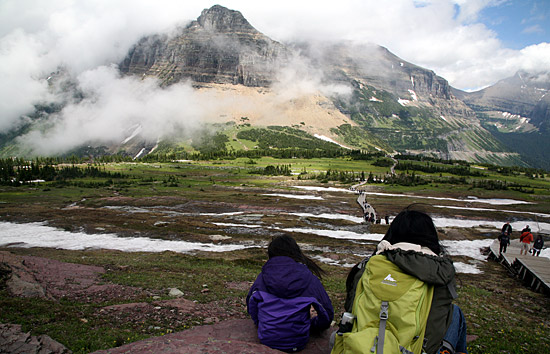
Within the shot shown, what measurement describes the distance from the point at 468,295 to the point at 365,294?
1744 centimetres

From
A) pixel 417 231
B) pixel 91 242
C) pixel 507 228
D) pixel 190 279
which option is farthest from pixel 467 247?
pixel 91 242

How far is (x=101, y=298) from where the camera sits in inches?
545

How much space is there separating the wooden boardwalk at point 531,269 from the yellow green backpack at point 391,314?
2374 centimetres

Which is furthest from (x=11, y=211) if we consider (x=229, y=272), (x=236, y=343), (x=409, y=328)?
(x=409, y=328)

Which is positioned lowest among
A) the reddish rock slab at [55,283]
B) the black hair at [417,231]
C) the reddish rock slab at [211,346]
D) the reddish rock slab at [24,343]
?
the reddish rock slab at [55,283]

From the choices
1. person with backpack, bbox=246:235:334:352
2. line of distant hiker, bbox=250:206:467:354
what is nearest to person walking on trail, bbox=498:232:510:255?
person with backpack, bbox=246:235:334:352

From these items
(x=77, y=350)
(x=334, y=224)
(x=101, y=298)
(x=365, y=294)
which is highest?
(x=365, y=294)

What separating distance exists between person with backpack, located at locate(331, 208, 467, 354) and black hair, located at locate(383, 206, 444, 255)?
0.53ft

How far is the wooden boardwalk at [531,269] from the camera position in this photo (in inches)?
883

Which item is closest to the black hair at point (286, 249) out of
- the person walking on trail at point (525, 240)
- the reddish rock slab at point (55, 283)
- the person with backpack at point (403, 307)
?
the person with backpack at point (403, 307)

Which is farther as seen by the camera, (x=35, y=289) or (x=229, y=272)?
(x=229, y=272)

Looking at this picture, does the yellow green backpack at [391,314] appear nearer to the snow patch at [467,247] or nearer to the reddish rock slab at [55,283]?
the reddish rock slab at [55,283]

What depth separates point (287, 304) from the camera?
732 cm

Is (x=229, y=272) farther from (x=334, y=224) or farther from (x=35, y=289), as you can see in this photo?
(x=334, y=224)
